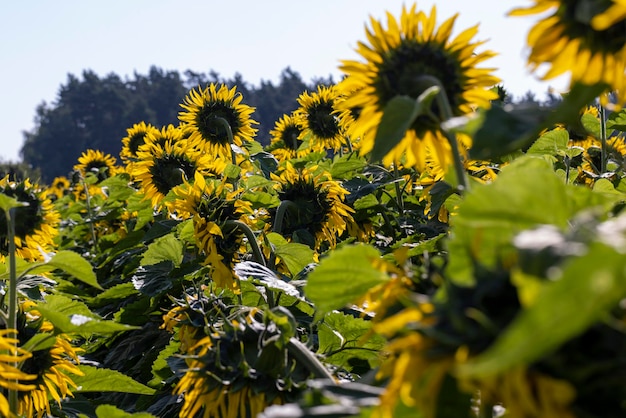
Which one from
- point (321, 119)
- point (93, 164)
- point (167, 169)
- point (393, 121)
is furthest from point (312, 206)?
point (93, 164)

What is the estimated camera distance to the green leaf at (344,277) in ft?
2.76

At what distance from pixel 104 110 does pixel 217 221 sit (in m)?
60.3

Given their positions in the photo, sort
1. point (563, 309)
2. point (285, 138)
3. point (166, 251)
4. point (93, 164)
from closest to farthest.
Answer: point (563, 309)
point (166, 251)
point (285, 138)
point (93, 164)

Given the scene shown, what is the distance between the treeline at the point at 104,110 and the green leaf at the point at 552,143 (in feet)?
172

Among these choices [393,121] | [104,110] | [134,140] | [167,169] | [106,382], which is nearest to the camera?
[393,121]

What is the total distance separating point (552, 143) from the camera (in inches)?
92.0

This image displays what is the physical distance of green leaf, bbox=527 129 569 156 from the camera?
7.50 feet

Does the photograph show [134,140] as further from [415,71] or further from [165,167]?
[415,71]

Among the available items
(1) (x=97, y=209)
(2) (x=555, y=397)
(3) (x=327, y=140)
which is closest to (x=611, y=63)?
(2) (x=555, y=397)

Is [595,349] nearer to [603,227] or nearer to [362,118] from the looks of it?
[603,227]

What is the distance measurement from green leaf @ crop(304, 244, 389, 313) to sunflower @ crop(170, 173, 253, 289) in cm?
134

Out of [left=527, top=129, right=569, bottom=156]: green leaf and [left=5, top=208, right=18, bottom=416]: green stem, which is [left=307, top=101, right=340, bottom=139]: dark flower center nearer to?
[left=527, top=129, right=569, bottom=156]: green leaf

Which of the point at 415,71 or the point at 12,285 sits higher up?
the point at 415,71

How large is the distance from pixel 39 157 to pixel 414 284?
60.1m
